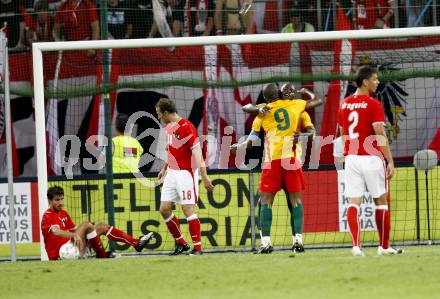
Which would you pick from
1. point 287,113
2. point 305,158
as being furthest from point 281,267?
point 305,158

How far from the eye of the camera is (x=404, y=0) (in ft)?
Answer: 70.6

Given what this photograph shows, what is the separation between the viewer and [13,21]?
21.5m

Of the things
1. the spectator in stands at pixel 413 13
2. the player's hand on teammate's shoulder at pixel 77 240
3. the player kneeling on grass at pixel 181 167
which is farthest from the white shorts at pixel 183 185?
the spectator in stands at pixel 413 13

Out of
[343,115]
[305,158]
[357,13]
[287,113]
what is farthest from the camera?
[357,13]

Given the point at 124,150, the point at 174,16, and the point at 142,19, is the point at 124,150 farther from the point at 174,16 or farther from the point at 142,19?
the point at 142,19

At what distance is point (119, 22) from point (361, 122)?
9560 millimetres

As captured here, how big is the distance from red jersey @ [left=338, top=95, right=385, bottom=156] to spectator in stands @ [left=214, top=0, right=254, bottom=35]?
802 cm

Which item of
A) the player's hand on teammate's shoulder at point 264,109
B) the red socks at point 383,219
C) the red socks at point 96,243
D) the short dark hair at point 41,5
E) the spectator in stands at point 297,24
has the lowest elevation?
the red socks at point 96,243

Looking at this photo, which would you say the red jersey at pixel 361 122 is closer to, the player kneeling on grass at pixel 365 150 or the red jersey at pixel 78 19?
the player kneeling on grass at pixel 365 150

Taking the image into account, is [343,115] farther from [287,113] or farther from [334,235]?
[334,235]

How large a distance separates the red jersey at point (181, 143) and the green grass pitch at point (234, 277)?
181cm

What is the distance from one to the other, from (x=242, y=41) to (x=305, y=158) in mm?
3143

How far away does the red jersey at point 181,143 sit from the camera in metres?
15.2

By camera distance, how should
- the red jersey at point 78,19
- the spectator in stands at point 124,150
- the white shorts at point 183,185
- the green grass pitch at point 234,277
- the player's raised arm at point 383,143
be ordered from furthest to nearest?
the red jersey at point 78,19 < the spectator in stands at point 124,150 < the white shorts at point 183,185 < the player's raised arm at point 383,143 < the green grass pitch at point 234,277
